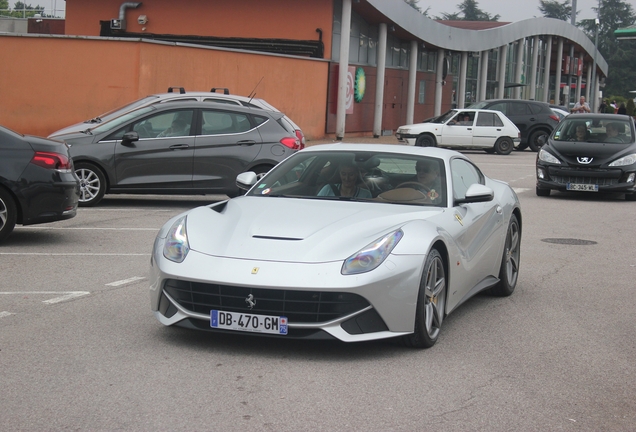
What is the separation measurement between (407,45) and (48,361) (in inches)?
1624

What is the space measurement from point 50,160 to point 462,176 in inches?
186

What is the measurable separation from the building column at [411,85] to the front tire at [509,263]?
1423 inches

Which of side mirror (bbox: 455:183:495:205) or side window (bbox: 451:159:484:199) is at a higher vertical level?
side window (bbox: 451:159:484:199)

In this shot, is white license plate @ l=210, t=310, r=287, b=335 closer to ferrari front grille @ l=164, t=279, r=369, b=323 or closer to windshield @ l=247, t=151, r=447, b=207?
ferrari front grille @ l=164, t=279, r=369, b=323

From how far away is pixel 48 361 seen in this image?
5.49 m

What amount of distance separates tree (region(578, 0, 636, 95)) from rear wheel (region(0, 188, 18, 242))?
439ft

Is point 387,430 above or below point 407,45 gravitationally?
below

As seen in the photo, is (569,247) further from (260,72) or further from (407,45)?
(407,45)


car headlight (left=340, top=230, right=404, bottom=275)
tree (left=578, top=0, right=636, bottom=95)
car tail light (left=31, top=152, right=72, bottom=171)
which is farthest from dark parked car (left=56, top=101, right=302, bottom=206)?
tree (left=578, top=0, right=636, bottom=95)

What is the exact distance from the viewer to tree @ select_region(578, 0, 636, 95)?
14050 cm

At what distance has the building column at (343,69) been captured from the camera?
33.6 m

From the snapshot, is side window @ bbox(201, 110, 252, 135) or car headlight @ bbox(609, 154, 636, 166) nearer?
side window @ bbox(201, 110, 252, 135)

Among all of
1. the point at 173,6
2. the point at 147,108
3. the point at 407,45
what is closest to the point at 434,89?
the point at 407,45

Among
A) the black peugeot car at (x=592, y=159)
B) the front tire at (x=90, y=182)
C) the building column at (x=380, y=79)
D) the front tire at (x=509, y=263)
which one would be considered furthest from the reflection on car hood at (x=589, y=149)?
the building column at (x=380, y=79)
